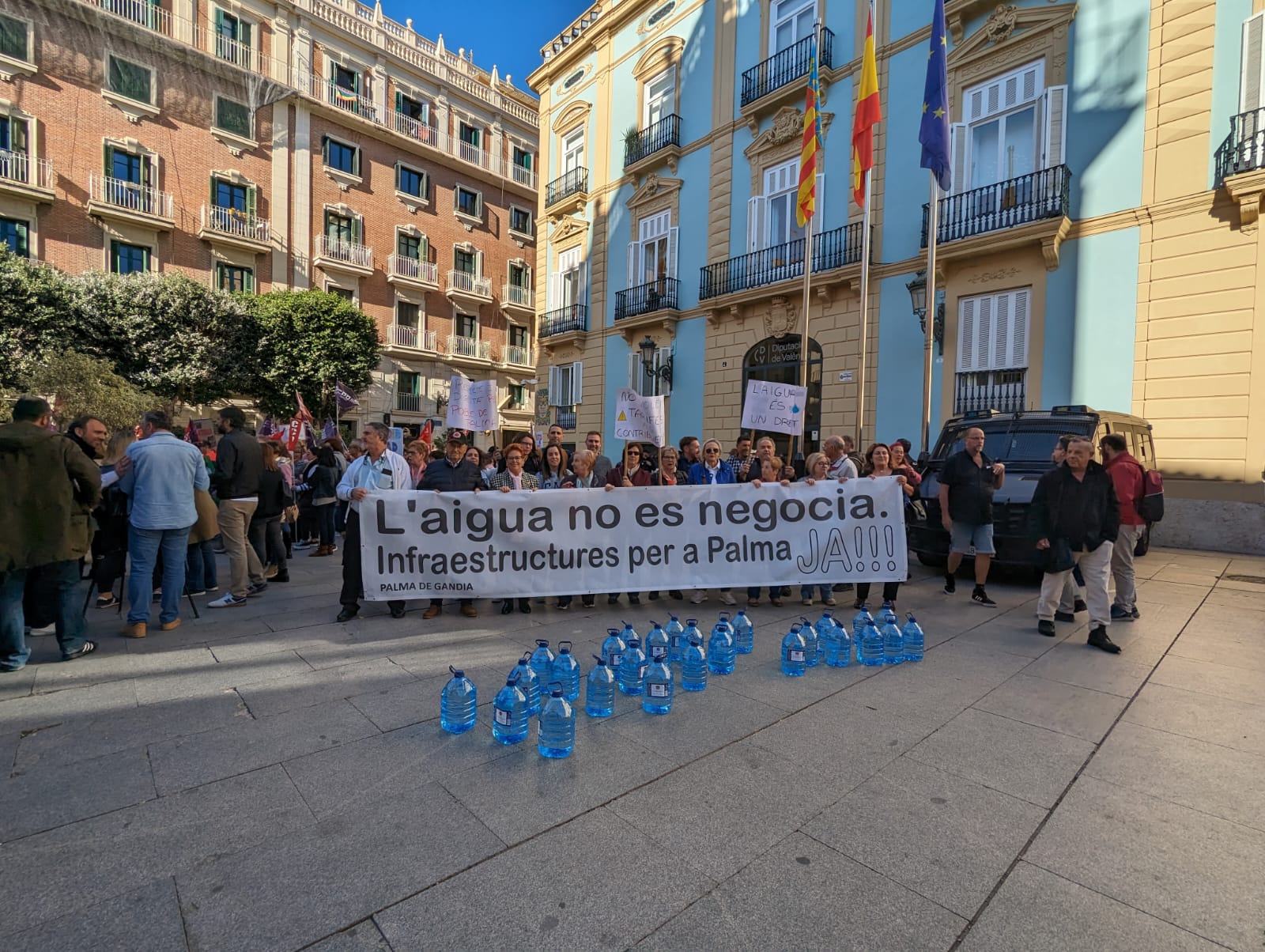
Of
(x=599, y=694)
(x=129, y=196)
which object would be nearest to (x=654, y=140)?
(x=599, y=694)

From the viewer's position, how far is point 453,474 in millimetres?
6195

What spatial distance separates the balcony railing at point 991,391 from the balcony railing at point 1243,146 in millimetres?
4085

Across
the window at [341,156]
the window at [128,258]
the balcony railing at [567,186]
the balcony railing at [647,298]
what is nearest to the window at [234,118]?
the window at [341,156]

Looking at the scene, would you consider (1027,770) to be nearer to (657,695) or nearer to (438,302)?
(657,695)

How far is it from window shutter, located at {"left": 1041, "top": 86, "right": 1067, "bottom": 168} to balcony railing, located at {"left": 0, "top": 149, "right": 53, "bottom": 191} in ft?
100

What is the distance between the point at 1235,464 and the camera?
A: 10047 mm

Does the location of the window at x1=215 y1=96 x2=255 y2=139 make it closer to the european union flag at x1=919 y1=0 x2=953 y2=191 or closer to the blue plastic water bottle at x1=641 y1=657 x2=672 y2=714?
the european union flag at x1=919 y1=0 x2=953 y2=191

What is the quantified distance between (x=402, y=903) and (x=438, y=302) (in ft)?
111

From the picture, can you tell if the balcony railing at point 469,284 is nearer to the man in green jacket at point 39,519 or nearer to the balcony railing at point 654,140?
the balcony railing at point 654,140

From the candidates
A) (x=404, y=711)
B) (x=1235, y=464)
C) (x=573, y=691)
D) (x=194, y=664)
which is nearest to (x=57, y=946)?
(x=404, y=711)

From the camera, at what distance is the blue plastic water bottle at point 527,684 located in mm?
3443

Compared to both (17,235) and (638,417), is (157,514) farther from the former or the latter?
(17,235)

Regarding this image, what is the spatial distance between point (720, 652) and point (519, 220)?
37.7 meters

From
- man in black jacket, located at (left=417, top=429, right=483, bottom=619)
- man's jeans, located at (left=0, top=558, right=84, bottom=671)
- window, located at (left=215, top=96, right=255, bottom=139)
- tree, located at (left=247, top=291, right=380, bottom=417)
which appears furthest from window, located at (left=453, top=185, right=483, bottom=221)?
man's jeans, located at (left=0, top=558, right=84, bottom=671)
